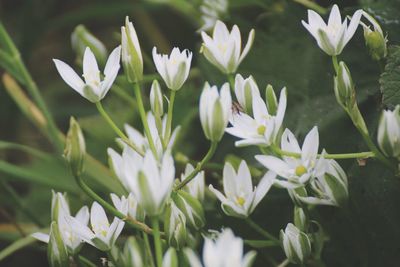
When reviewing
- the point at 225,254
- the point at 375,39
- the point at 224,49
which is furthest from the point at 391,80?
the point at 225,254

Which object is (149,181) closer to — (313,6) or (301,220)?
(301,220)

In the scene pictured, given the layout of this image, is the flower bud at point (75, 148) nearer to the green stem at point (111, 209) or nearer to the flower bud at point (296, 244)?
the green stem at point (111, 209)

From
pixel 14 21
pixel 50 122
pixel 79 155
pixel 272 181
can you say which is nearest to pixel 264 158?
pixel 272 181

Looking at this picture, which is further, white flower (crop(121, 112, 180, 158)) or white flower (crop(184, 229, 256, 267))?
white flower (crop(121, 112, 180, 158))

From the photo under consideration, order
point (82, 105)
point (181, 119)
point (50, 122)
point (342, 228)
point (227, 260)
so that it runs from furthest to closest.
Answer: point (82, 105)
point (181, 119)
point (50, 122)
point (342, 228)
point (227, 260)

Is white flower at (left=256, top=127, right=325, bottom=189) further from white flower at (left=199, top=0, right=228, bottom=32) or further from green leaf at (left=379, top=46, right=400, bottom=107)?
white flower at (left=199, top=0, right=228, bottom=32)

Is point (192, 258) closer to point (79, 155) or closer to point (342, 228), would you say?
point (79, 155)

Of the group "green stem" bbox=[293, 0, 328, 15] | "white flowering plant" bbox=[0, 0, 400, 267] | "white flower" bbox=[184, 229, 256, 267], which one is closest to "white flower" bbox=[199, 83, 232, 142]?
"white flowering plant" bbox=[0, 0, 400, 267]
